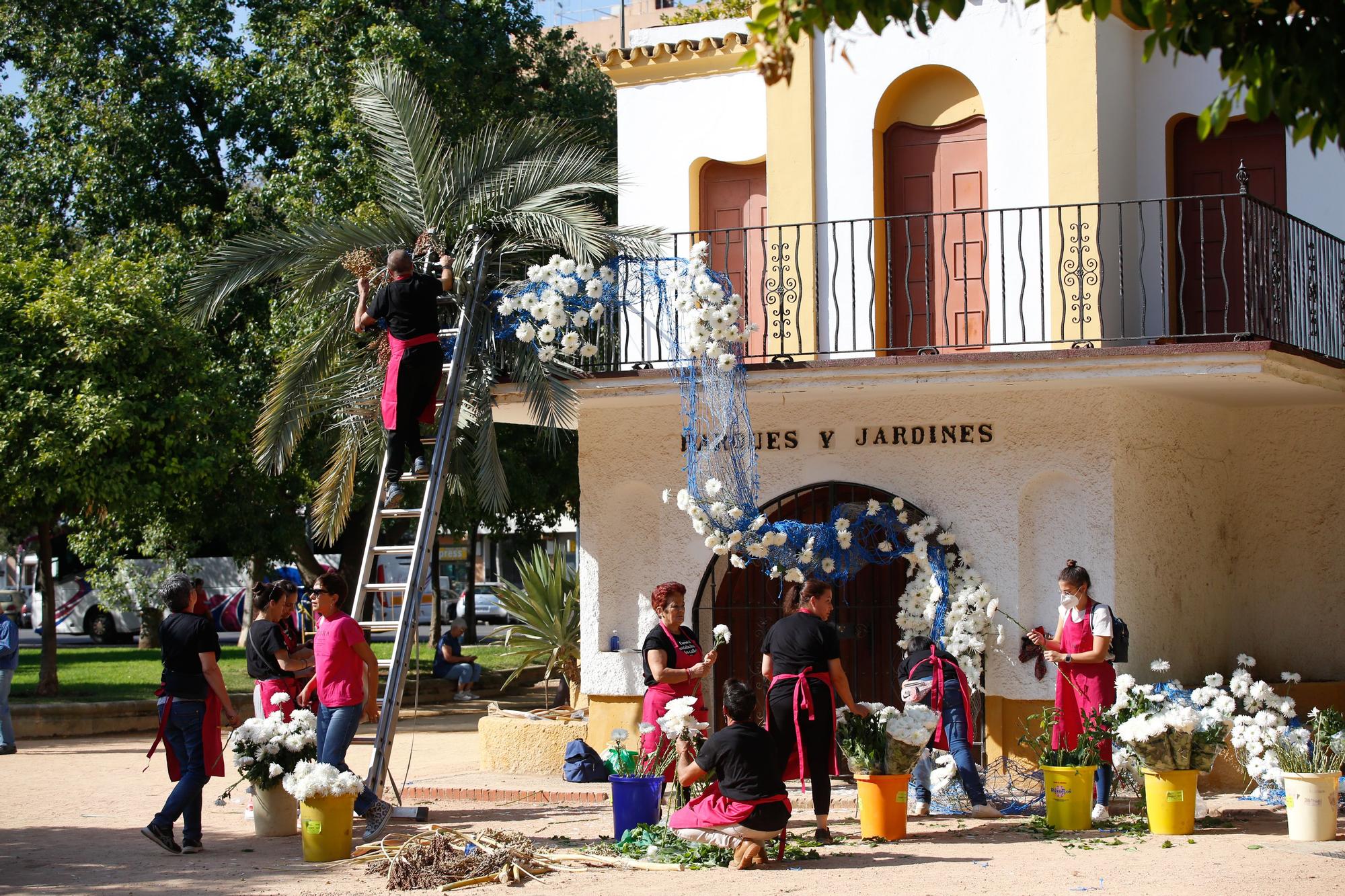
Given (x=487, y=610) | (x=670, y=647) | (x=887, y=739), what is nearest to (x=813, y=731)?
(x=887, y=739)

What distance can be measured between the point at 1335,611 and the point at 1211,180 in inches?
162

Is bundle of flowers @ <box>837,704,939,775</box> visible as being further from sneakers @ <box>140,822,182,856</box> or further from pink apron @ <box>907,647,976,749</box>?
sneakers @ <box>140,822,182,856</box>

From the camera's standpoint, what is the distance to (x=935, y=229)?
1316 cm

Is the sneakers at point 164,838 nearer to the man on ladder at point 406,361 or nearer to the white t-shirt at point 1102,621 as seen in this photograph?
the man on ladder at point 406,361

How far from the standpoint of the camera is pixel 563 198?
12.9 meters

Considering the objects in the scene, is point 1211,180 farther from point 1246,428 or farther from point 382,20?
point 382,20

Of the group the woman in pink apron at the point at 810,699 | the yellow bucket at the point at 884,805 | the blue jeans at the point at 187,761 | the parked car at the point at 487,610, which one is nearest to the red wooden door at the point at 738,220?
the woman in pink apron at the point at 810,699

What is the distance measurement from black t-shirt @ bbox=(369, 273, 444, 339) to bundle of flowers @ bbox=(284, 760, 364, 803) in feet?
11.2

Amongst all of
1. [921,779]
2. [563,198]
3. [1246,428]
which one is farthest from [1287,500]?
[563,198]

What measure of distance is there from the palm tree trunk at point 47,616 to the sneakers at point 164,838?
35.8 ft

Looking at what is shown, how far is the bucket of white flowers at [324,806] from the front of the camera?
9.08 metres

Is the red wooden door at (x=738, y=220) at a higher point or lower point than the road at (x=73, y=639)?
higher

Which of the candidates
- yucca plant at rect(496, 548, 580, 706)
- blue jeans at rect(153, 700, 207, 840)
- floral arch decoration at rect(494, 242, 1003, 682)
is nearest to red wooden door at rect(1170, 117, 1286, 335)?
floral arch decoration at rect(494, 242, 1003, 682)

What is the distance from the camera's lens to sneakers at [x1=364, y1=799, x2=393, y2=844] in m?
9.62
